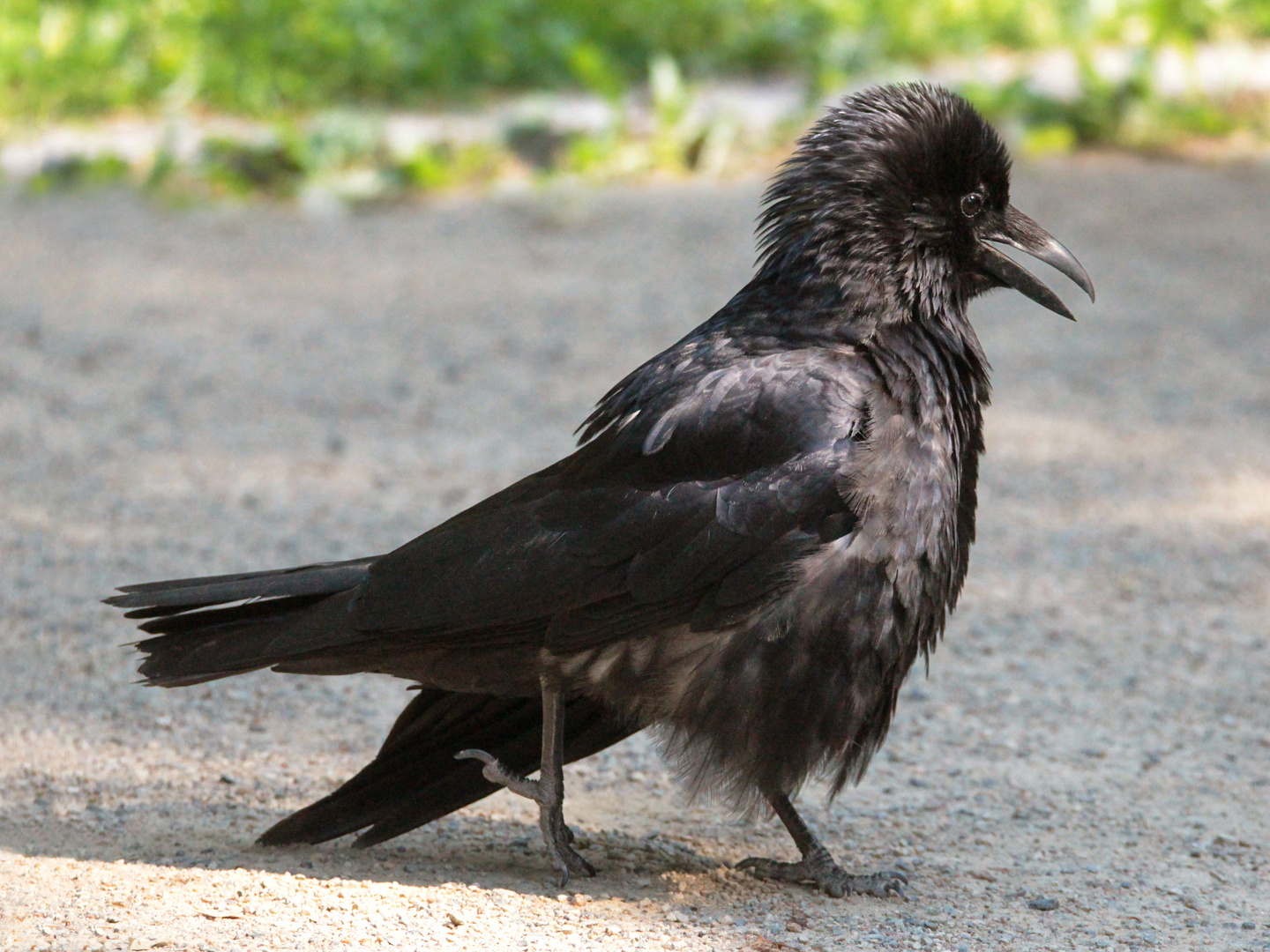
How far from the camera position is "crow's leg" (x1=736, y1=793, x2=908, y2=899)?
336 cm

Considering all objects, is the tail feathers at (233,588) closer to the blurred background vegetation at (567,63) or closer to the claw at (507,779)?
the claw at (507,779)

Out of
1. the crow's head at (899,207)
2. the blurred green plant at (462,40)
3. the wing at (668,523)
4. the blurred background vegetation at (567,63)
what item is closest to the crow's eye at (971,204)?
the crow's head at (899,207)

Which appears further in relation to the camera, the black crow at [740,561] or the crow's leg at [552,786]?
the crow's leg at [552,786]

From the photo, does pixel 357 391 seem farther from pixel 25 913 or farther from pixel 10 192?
pixel 25 913

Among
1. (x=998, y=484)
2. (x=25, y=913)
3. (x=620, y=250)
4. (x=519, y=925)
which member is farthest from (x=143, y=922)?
(x=620, y=250)

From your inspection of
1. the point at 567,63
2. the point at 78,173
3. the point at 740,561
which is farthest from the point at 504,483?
the point at 567,63

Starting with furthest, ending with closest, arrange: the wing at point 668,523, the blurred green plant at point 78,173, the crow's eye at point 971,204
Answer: the blurred green plant at point 78,173 → the crow's eye at point 971,204 → the wing at point 668,523

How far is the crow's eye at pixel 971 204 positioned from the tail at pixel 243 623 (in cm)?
151

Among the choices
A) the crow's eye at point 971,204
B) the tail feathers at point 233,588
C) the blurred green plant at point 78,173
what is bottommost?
the tail feathers at point 233,588

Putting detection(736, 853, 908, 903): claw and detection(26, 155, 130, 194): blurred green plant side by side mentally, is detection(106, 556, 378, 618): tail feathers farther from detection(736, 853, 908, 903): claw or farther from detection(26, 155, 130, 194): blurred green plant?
detection(26, 155, 130, 194): blurred green plant

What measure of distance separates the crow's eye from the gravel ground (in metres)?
1.40

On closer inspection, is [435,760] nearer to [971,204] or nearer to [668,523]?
[668,523]

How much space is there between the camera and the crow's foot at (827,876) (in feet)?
11.0

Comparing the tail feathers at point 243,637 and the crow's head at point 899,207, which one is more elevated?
the crow's head at point 899,207
